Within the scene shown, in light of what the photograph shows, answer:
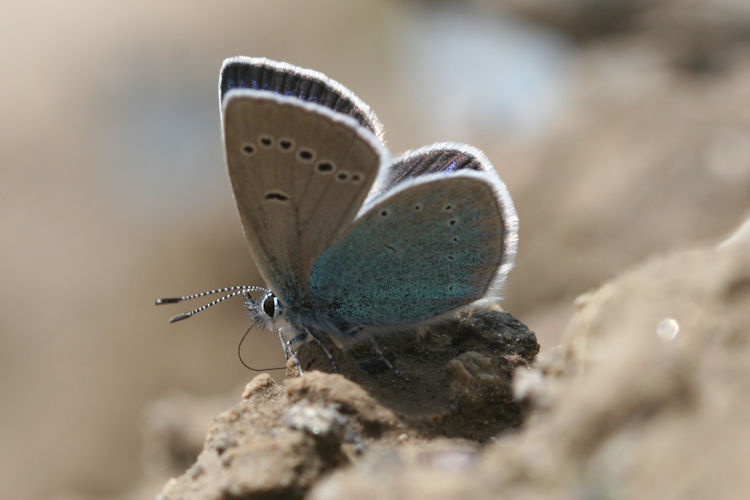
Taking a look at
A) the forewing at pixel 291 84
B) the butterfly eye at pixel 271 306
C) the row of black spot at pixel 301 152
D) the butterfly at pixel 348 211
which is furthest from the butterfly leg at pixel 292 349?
the forewing at pixel 291 84

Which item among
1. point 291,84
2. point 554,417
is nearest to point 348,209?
point 291,84

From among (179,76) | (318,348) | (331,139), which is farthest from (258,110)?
(179,76)

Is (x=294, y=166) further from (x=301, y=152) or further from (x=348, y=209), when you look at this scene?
(x=348, y=209)

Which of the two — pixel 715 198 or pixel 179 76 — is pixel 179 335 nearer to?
pixel 179 76

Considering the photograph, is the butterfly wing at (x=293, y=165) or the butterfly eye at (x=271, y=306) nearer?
the butterfly wing at (x=293, y=165)

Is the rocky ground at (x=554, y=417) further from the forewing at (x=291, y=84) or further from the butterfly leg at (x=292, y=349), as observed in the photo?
the forewing at (x=291, y=84)

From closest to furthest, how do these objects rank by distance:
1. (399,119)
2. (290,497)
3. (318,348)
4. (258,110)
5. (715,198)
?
(290,497) < (258,110) < (318,348) < (715,198) < (399,119)

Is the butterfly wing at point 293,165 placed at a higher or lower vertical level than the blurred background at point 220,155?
lower
